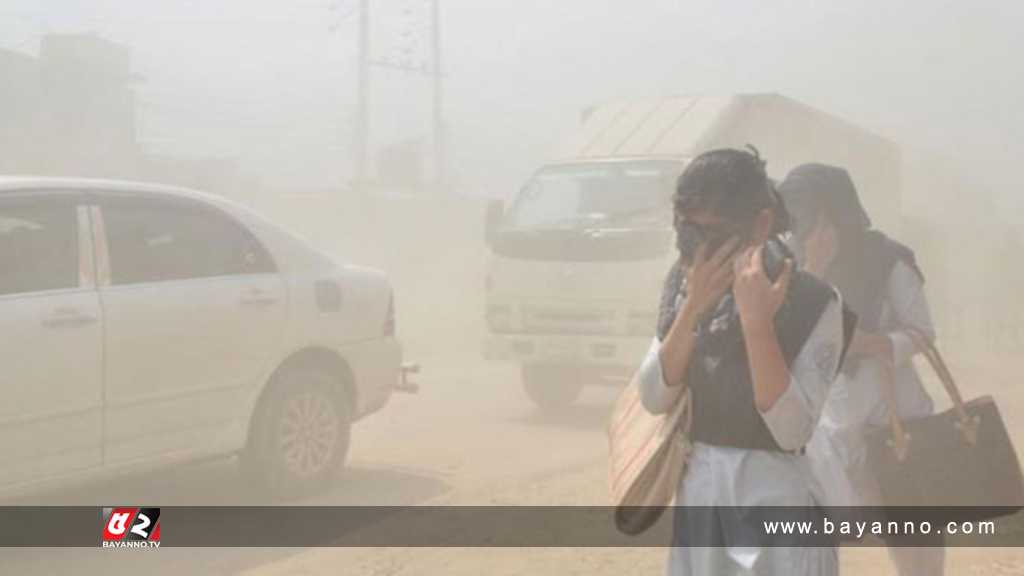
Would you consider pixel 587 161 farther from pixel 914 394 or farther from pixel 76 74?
pixel 76 74

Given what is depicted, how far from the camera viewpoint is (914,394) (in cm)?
381

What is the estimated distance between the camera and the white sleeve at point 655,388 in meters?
2.65

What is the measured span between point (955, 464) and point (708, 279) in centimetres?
147

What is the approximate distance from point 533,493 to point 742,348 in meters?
4.18

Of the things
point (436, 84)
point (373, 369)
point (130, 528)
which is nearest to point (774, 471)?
point (130, 528)

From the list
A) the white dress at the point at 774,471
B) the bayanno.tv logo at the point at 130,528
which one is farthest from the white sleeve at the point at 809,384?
the bayanno.tv logo at the point at 130,528

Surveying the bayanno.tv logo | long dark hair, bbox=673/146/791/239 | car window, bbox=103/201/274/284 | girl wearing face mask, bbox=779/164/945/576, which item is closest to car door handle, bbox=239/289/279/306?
car window, bbox=103/201/274/284

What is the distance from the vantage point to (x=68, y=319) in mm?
5430

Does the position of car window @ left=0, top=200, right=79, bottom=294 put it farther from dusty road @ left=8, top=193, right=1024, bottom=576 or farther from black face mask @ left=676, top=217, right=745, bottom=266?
black face mask @ left=676, top=217, right=745, bottom=266

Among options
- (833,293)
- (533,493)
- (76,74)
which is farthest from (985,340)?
(76,74)

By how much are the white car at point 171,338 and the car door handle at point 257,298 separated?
0.03ft

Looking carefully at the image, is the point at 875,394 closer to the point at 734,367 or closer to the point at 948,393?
the point at 948,393

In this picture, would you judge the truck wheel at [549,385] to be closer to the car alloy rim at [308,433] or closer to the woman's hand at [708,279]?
the car alloy rim at [308,433]

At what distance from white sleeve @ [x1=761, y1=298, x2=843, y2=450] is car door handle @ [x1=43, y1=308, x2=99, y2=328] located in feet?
12.6
